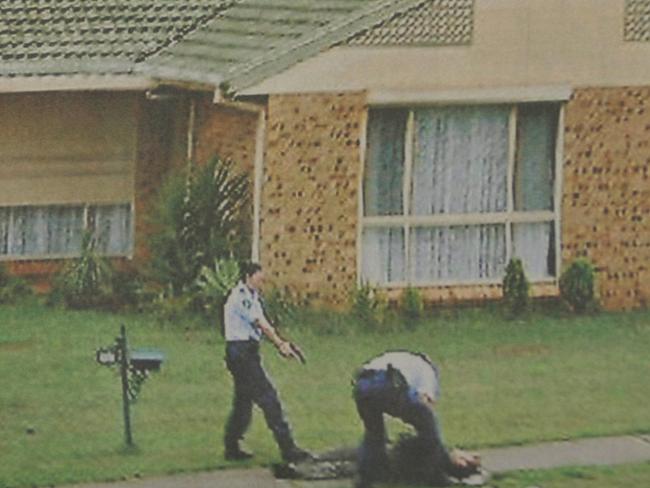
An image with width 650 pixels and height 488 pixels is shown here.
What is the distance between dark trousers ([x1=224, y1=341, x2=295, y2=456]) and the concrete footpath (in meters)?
0.31

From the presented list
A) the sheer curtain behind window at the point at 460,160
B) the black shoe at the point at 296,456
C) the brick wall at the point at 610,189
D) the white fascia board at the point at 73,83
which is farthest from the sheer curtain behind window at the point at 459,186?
the black shoe at the point at 296,456

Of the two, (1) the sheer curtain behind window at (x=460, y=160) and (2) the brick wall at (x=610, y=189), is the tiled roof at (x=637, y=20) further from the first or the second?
(1) the sheer curtain behind window at (x=460, y=160)

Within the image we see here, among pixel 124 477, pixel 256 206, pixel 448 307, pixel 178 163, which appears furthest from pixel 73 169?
pixel 124 477

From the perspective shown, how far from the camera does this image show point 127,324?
24500 mm

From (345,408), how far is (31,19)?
25.5 feet

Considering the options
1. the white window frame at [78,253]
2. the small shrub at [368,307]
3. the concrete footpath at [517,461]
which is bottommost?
the concrete footpath at [517,461]

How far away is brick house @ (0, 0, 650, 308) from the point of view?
24.7 meters

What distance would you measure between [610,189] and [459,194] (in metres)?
1.62

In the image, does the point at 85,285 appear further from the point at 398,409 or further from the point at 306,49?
Result: the point at 398,409

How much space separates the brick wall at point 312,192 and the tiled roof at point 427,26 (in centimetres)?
64

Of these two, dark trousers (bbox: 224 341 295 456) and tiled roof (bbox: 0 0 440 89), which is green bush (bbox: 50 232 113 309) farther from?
dark trousers (bbox: 224 341 295 456)

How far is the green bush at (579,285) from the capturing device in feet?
83.3

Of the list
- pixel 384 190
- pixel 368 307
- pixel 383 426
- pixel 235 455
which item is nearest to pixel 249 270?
pixel 235 455

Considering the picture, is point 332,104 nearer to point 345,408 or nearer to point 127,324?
point 127,324
